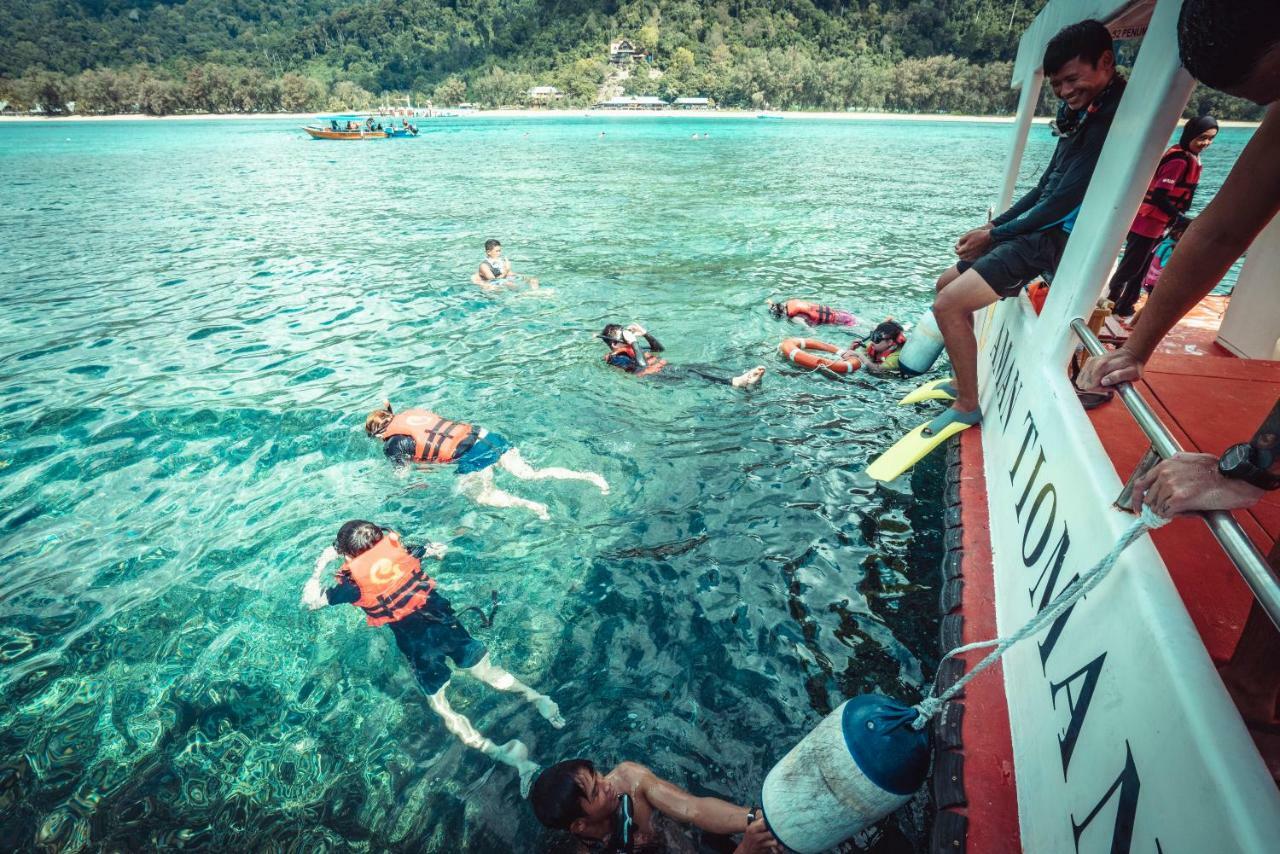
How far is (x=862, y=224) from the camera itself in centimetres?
1877

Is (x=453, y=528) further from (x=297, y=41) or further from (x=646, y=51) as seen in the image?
(x=297, y=41)

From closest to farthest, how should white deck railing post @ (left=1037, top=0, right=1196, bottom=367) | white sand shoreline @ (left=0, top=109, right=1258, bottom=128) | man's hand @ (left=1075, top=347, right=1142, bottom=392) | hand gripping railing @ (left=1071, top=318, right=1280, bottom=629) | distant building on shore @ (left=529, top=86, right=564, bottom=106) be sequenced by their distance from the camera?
hand gripping railing @ (left=1071, top=318, right=1280, bottom=629) < man's hand @ (left=1075, top=347, right=1142, bottom=392) < white deck railing post @ (left=1037, top=0, right=1196, bottom=367) < white sand shoreline @ (left=0, top=109, right=1258, bottom=128) < distant building on shore @ (left=529, top=86, right=564, bottom=106)

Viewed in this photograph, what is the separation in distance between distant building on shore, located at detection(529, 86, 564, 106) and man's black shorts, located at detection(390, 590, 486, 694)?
15626 centimetres

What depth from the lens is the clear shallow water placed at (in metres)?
3.61

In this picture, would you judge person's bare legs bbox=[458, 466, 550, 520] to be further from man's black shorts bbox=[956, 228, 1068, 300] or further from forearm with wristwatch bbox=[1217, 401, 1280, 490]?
forearm with wristwatch bbox=[1217, 401, 1280, 490]

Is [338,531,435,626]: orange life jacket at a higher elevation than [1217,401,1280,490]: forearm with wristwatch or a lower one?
lower

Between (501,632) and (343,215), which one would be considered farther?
(343,215)

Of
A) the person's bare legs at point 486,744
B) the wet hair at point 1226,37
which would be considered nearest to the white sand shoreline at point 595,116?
the wet hair at point 1226,37

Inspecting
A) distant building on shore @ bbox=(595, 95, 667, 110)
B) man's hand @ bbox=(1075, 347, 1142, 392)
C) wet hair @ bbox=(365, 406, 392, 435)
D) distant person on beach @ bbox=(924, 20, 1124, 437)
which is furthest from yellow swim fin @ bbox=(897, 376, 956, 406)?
distant building on shore @ bbox=(595, 95, 667, 110)

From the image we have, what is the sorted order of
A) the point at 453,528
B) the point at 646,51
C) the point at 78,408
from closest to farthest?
the point at 453,528
the point at 78,408
the point at 646,51

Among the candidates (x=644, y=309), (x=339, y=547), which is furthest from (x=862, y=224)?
(x=339, y=547)

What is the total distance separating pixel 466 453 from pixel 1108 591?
16.7ft

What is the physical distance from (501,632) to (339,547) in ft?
4.41

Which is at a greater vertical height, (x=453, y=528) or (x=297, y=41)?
(x=297, y=41)
